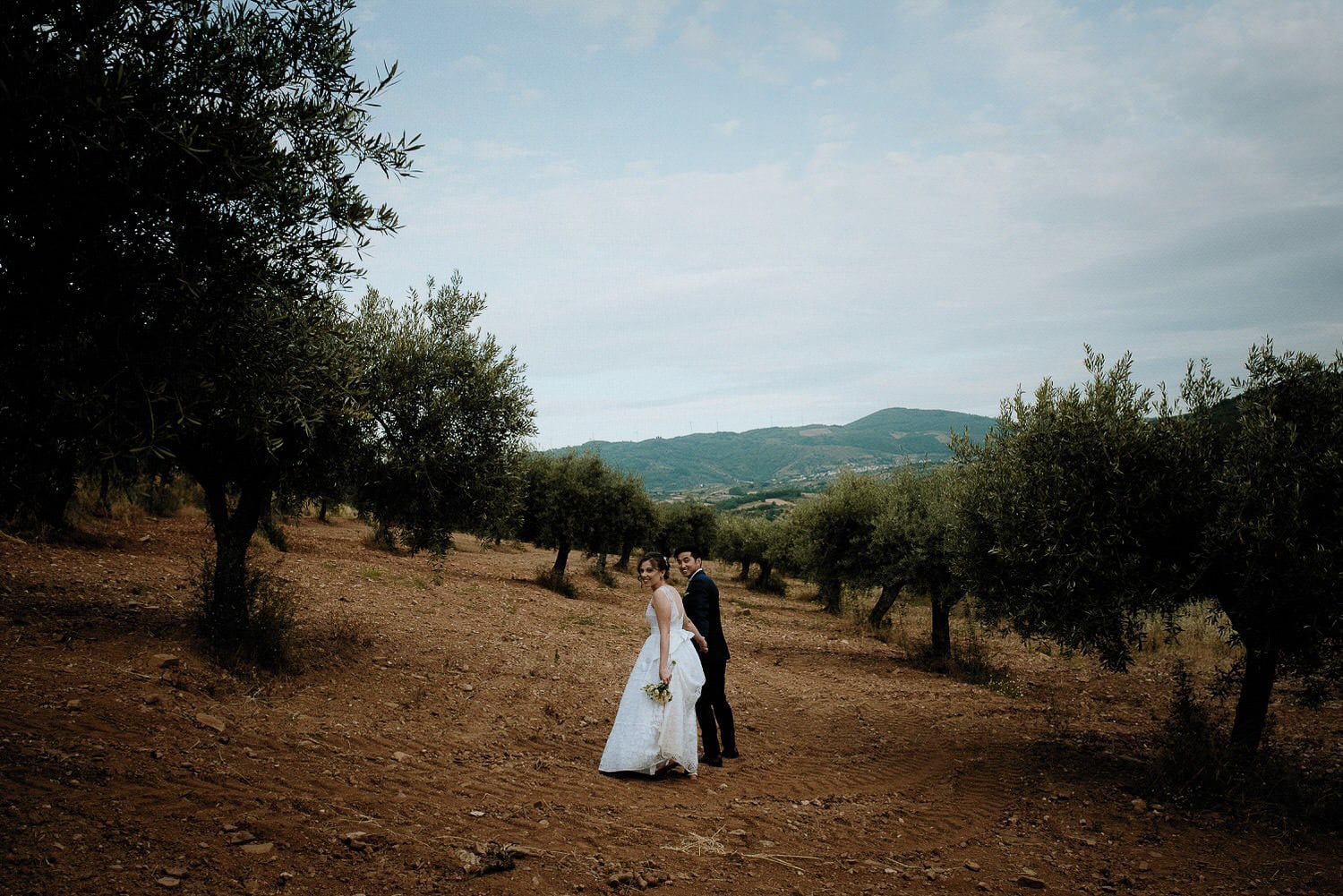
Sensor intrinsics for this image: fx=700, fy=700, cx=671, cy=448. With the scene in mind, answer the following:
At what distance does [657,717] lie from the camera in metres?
8.69

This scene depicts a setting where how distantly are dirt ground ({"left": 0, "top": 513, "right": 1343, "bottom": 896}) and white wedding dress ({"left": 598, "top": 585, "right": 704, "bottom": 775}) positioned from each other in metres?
0.34

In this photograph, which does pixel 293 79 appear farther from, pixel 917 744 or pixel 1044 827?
pixel 917 744

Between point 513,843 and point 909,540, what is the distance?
1648 centimetres

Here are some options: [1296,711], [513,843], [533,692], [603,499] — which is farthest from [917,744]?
[603,499]

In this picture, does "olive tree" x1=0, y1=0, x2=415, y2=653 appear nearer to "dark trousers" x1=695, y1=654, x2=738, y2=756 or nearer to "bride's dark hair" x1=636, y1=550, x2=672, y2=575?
"bride's dark hair" x1=636, y1=550, x2=672, y2=575

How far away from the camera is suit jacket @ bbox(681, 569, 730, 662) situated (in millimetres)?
9492

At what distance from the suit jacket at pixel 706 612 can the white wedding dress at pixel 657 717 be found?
49 centimetres

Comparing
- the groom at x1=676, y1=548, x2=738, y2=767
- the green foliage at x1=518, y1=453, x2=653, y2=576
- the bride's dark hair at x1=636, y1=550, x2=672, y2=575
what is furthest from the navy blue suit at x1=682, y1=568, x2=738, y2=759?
the green foliage at x1=518, y1=453, x2=653, y2=576

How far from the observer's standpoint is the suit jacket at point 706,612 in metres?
9.49

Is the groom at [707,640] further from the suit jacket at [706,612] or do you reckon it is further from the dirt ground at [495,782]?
the dirt ground at [495,782]

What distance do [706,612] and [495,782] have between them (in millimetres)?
3294

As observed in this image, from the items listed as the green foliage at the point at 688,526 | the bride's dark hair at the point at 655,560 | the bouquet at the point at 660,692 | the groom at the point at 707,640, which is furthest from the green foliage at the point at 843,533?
the green foliage at the point at 688,526

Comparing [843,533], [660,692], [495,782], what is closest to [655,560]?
[660,692]

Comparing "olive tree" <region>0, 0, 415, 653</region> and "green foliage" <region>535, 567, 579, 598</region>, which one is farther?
"green foliage" <region>535, 567, 579, 598</region>
